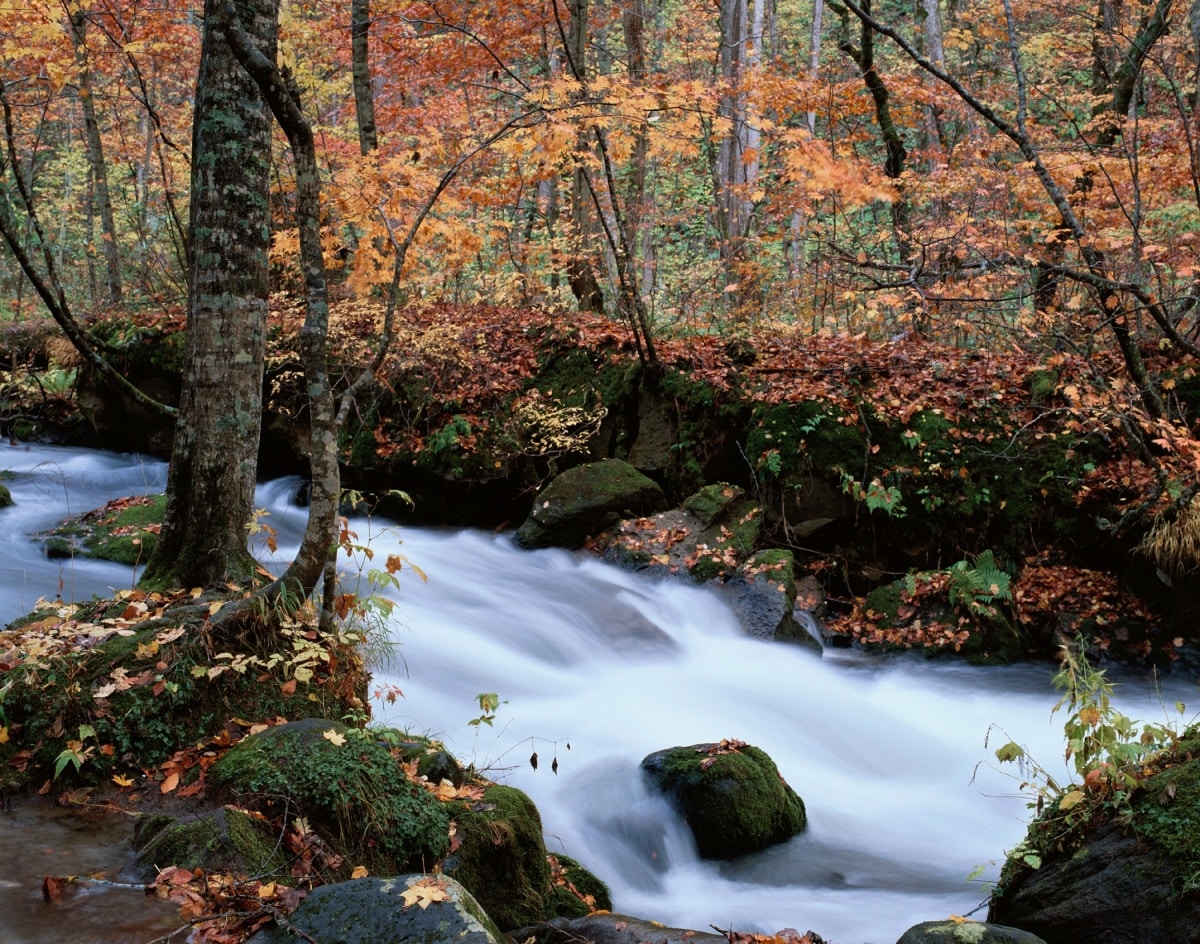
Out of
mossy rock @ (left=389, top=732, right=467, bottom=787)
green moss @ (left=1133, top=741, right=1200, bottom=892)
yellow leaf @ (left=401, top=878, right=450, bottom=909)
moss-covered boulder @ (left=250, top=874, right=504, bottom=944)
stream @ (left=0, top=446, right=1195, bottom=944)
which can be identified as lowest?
stream @ (left=0, top=446, right=1195, bottom=944)

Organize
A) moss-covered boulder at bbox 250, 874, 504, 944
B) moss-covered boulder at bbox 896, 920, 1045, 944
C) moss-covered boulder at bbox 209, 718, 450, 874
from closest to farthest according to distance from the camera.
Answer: moss-covered boulder at bbox 250, 874, 504, 944, moss-covered boulder at bbox 896, 920, 1045, 944, moss-covered boulder at bbox 209, 718, 450, 874

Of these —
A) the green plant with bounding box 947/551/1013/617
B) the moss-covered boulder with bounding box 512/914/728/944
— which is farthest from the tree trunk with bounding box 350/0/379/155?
the moss-covered boulder with bounding box 512/914/728/944

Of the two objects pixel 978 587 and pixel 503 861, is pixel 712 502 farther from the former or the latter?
pixel 503 861

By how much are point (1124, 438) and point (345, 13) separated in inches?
553

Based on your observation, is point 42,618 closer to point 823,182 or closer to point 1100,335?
point 823,182

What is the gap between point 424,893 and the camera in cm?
241

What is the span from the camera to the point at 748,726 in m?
6.71

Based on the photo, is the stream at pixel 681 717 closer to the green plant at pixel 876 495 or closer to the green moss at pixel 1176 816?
the green moss at pixel 1176 816

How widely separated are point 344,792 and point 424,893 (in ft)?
3.08

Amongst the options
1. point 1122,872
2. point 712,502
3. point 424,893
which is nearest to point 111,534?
point 712,502

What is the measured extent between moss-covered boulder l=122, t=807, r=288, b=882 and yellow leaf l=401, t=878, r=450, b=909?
67 cm

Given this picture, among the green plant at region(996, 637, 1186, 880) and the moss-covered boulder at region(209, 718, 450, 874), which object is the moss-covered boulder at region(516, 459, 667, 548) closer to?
the moss-covered boulder at region(209, 718, 450, 874)

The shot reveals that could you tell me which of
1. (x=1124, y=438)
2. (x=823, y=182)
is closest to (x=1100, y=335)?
(x=1124, y=438)

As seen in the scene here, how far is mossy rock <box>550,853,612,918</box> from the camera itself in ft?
12.8
